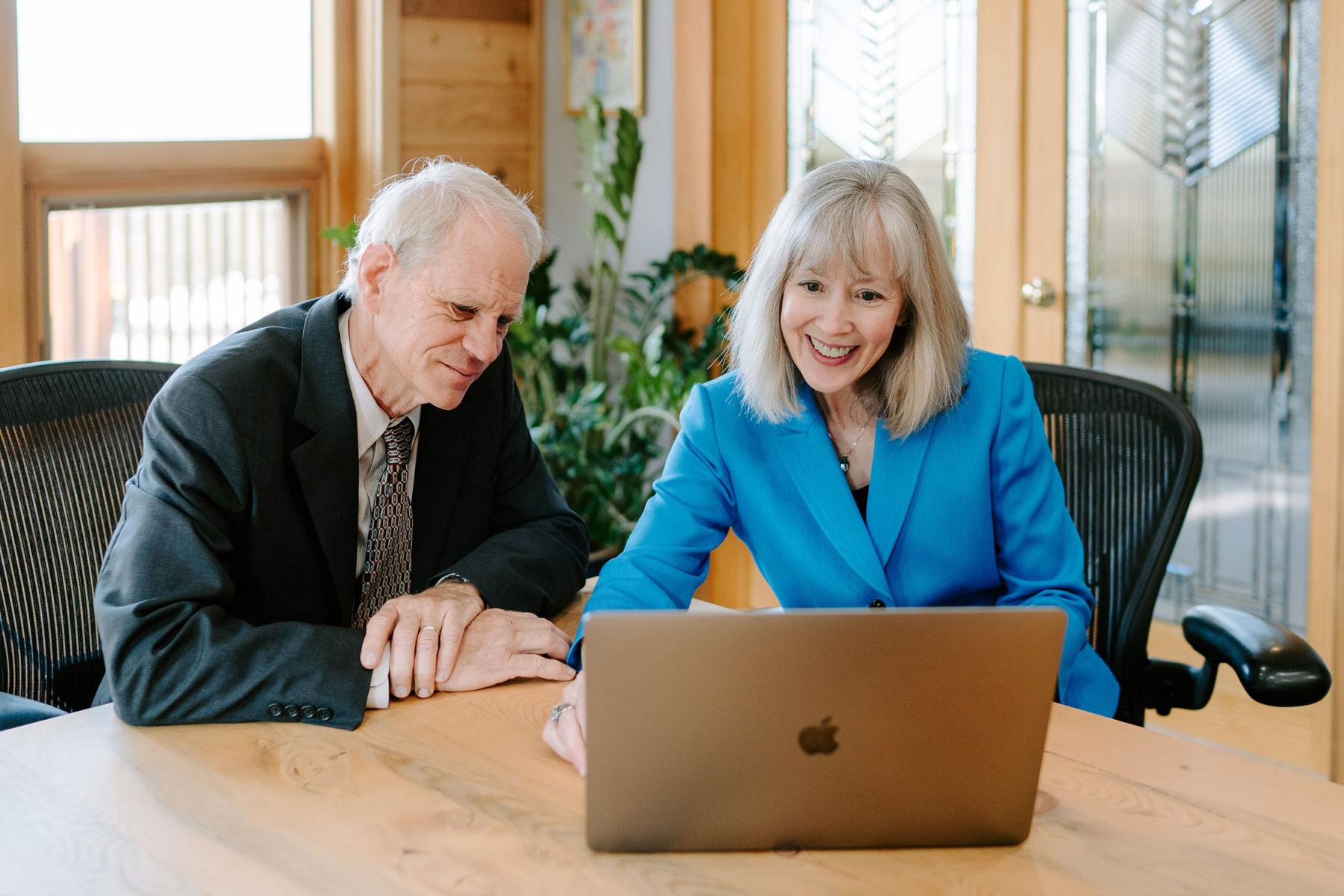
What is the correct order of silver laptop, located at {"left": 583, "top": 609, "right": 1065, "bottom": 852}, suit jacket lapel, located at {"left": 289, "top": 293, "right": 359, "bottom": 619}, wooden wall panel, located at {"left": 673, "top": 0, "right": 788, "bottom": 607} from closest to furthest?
silver laptop, located at {"left": 583, "top": 609, "right": 1065, "bottom": 852} < suit jacket lapel, located at {"left": 289, "top": 293, "right": 359, "bottom": 619} < wooden wall panel, located at {"left": 673, "top": 0, "right": 788, "bottom": 607}

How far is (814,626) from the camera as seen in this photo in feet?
3.28

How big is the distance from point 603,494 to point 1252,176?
5.74ft

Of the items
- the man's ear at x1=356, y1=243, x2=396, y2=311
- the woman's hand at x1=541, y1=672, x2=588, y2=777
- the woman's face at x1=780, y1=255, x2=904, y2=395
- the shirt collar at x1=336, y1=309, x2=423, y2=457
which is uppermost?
the man's ear at x1=356, y1=243, x2=396, y2=311

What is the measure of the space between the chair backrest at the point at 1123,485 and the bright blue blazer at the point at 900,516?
198 mm

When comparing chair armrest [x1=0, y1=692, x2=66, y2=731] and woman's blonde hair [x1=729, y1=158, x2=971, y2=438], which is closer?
chair armrest [x1=0, y1=692, x2=66, y2=731]

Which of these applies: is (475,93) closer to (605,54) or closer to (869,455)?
(605,54)

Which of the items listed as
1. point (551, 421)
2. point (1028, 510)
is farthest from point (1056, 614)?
point (551, 421)

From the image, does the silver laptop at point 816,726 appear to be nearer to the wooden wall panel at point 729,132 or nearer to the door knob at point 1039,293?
the door knob at point 1039,293

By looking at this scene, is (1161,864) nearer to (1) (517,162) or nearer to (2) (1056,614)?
(2) (1056,614)

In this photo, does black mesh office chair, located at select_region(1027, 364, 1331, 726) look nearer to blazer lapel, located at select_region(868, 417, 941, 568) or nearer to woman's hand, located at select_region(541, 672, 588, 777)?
blazer lapel, located at select_region(868, 417, 941, 568)

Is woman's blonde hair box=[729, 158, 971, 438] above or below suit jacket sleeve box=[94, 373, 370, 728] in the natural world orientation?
above

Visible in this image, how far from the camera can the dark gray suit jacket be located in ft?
4.51

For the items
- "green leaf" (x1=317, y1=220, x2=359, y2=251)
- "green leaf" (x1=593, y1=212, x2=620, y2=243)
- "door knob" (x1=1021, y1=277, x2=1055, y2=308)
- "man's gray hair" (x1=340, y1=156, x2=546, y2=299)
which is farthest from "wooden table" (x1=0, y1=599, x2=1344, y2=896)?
"green leaf" (x1=593, y1=212, x2=620, y2=243)

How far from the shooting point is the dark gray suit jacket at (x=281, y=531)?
1.38 metres
